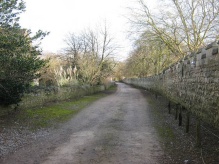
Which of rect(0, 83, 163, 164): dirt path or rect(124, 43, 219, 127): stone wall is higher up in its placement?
rect(124, 43, 219, 127): stone wall

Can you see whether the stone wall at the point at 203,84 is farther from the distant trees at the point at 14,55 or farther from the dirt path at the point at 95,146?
the distant trees at the point at 14,55

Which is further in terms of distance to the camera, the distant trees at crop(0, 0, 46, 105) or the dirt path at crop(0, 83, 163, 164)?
the distant trees at crop(0, 0, 46, 105)

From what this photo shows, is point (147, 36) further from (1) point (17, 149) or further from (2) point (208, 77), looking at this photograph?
(1) point (17, 149)

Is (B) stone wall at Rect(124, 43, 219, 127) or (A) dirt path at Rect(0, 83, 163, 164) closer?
(A) dirt path at Rect(0, 83, 163, 164)

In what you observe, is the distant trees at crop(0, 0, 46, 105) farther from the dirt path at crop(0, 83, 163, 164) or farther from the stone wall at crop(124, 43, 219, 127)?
the stone wall at crop(124, 43, 219, 127)

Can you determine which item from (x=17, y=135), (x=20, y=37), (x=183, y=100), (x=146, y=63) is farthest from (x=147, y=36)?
(x=146, y=63)

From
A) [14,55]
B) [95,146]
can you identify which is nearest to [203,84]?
[95,146]

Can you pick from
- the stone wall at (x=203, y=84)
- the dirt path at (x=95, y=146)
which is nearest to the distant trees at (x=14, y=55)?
the dirt path at (x=95, y=146)

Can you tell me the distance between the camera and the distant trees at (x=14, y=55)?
8.52 meters

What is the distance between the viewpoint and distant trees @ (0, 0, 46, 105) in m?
8.52

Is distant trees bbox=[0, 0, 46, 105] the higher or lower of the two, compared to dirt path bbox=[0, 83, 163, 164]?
higher

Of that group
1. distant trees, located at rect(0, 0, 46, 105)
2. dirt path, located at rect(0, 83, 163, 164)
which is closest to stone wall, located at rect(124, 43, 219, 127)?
dirt path, located at rect(0, 83, 163, 164)

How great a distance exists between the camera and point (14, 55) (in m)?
8.80

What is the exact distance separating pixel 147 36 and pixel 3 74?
16.5 m
